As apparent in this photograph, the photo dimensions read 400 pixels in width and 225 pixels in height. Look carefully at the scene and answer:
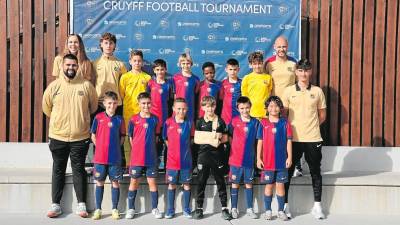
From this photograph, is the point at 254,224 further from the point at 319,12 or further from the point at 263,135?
the point at 319,12

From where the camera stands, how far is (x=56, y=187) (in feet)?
20.1

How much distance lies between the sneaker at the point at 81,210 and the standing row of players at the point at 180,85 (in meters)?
0.80

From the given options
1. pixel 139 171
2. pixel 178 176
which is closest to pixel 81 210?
pixel 139 171

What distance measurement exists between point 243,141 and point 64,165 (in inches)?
82.6

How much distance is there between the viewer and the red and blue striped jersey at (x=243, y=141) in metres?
6.11

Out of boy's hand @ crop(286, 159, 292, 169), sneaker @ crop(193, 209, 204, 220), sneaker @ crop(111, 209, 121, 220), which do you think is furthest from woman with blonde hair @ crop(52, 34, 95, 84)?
boy's hand @ crop(286, 159, 292, 169)

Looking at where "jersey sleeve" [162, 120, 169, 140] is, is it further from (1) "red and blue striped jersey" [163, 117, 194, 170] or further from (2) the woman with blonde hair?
(2) the woman with blonde hair

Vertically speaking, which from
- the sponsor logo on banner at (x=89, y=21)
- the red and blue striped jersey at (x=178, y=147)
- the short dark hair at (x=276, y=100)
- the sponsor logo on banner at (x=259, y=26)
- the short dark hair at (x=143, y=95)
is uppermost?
the sponsor logo on banner at (x=89, y=21)

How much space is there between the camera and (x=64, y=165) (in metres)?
6.17

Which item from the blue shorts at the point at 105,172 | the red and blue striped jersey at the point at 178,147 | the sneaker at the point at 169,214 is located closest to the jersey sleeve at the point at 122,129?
the blue shorts at the point at 105,172

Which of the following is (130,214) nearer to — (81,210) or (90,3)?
(81,210)

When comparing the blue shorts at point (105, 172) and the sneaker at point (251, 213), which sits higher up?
the blue shorts at point (105, 172)

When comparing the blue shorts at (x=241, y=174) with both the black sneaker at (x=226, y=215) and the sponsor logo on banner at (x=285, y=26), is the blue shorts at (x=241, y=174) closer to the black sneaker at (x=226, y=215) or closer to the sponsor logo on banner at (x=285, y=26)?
the black sneaker at (x=226, y=215)

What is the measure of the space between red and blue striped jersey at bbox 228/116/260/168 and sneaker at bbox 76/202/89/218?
69.6 inches
